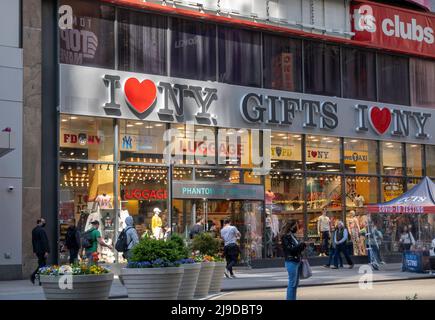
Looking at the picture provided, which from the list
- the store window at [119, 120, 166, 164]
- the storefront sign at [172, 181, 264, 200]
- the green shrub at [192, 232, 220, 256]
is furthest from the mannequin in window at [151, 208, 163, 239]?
the green shrub at [192, 232, 220, 256]

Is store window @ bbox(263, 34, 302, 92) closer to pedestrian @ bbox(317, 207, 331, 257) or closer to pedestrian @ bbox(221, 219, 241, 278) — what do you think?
pedestrian @ bbox(317, 207, 331, 257)

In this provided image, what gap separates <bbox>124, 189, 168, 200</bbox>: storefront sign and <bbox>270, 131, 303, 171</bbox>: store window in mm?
5062

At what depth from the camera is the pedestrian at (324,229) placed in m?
30.4

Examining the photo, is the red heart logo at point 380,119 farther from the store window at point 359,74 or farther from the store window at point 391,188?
the store window at point 391,188

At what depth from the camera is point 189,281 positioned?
15812mm

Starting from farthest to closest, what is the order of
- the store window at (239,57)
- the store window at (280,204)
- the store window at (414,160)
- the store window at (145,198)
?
1. the store window at (414,160)
2. the store window at (280,204)
3. the store window at (239,57)
4. the store window at (145,198)

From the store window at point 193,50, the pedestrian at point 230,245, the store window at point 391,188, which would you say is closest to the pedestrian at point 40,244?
the pedestrian at point 230,245

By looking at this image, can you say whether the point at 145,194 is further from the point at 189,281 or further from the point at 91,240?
the point at 189,281

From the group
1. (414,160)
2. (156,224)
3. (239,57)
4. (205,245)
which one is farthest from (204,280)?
(414,160)

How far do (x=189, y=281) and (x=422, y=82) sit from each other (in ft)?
75.4

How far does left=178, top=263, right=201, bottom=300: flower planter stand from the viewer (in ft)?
51.3

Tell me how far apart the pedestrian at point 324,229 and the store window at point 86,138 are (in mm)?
9288
